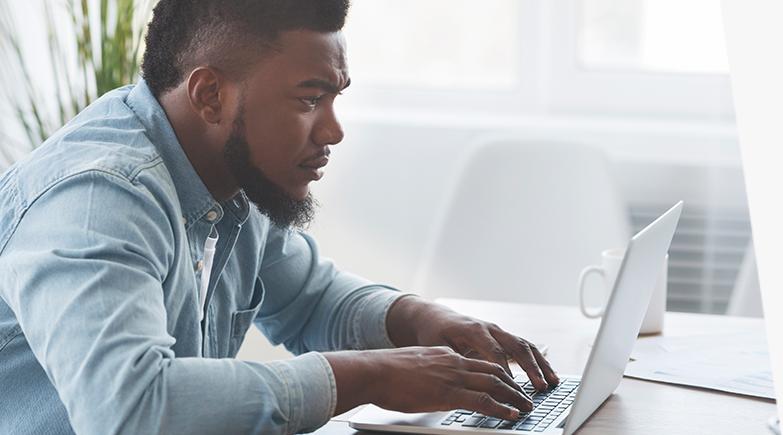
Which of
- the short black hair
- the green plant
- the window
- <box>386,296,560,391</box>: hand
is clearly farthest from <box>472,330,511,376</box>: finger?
the window

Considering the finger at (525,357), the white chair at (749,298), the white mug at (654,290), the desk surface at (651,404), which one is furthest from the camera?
the white chair at (749,298)

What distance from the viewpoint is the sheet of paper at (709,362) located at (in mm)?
1380

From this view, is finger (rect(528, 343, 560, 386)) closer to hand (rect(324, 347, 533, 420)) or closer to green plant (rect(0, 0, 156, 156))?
hand (rect(324, 347, 533, 420))

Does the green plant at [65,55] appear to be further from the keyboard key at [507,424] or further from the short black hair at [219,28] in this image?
the keyboard key at [507,424]

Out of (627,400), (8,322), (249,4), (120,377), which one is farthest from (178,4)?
(627,400)

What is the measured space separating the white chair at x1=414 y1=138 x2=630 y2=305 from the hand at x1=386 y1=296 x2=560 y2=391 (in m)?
0.84

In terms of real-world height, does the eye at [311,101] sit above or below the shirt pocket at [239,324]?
above

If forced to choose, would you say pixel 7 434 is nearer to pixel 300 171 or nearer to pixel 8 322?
pixel 8 322

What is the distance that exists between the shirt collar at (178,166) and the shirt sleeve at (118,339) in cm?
13

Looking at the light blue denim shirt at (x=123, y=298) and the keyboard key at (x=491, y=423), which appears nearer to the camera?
the light blue denim shirt at (x=123, y=298)

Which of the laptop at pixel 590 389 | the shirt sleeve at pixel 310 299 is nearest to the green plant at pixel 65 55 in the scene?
the shirt sleeve at pixel 310 299

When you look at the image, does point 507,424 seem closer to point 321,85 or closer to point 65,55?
point 321,85

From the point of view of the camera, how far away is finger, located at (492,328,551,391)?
1.34 meters

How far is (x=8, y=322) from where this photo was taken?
46.9 inches
